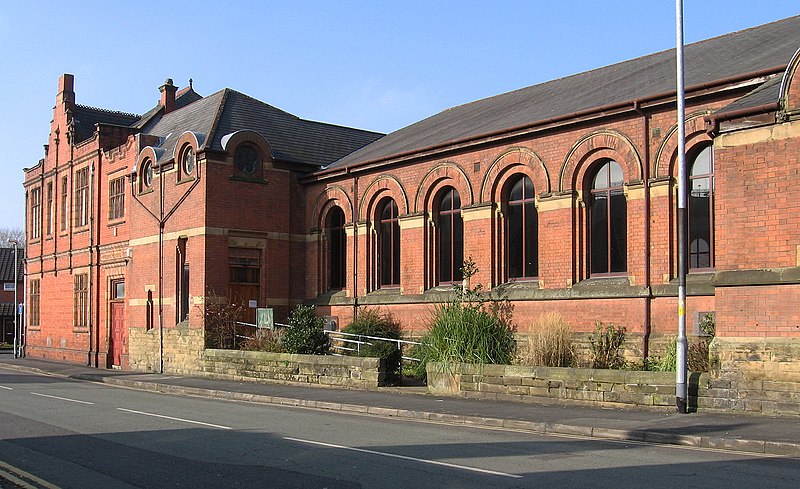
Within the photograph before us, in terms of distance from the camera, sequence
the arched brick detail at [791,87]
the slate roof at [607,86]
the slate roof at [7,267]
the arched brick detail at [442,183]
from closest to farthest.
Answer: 1. the arched brick detail at [791,87]
2. the slate roof at [607,86]
3. the arched brick detail at [442,183]
4. the slate roof at [7,267]

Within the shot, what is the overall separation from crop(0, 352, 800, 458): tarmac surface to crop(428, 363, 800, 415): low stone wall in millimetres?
243

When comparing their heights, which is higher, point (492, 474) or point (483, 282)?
point (483, 282)

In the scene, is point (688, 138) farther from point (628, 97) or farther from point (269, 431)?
point (269, 431)

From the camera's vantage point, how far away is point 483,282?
24391 millimetres

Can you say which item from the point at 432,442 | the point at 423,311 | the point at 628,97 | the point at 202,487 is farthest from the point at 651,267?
the point at 202,487

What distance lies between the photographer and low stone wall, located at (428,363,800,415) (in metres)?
14.8

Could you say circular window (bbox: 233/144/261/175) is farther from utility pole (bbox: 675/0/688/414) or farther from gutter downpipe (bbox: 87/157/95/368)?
utility pole (bbox: 675/0/688/414)

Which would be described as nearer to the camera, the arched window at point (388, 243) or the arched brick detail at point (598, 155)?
the arched brick detail at point (598, 155)

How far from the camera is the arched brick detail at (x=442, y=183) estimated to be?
82.4 feet

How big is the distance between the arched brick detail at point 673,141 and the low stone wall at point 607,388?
592 centimetres

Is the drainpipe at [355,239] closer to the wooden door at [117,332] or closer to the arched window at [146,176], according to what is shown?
the arched window at [146,176]

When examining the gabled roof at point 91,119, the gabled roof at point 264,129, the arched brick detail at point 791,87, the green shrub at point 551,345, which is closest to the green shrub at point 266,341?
the gabled roof at point 264,129

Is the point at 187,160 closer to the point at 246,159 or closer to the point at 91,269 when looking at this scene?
the point at 246,159

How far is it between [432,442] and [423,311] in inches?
537
